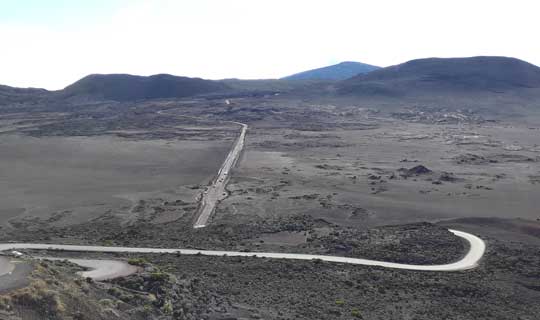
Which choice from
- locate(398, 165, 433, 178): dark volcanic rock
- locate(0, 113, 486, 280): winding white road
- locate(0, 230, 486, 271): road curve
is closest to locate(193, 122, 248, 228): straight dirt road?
locate(0, 113, 486, 280): winding white road

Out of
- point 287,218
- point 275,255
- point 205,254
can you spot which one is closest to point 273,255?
point 275,255

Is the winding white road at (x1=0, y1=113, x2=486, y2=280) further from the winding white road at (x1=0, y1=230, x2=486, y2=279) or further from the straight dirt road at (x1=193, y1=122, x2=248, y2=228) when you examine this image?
the straight dirt road at (x1=193, y1=122, x2=248, y2=228)

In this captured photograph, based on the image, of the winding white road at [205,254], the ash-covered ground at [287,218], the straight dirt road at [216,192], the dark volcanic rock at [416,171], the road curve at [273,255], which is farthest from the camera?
the dark volcanic rock at [416,171]

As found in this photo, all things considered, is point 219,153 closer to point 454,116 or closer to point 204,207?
point 204,207

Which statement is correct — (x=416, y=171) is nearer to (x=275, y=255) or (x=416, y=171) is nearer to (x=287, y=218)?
(x=287, y=218)

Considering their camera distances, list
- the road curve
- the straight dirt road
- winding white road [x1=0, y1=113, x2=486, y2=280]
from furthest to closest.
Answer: the straight dirt road
the road curve
winding white road [x1=0, y1=113, x2=486, y2=280]

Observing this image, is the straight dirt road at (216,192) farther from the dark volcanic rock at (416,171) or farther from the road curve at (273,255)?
the dark volcanic rock at (416,171)

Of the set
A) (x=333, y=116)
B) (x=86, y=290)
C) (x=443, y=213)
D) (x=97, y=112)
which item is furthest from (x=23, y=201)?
(x=97, y=112)

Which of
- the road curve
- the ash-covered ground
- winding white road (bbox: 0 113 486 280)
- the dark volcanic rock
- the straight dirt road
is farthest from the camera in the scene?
the dark volcanic rock

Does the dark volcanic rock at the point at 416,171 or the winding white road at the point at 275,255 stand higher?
the dark volcanic rock at the point at 416,171

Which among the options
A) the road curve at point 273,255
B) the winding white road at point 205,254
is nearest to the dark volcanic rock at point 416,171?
the winding white road at point 205,254

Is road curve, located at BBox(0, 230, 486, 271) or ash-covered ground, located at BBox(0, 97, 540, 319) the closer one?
ash-covered ground, located at BBox(0, 97, 540, 319)
